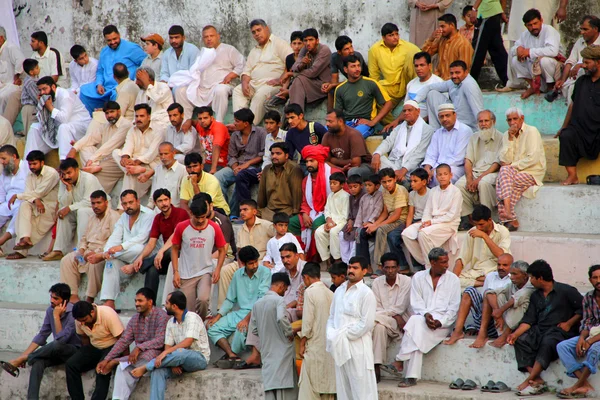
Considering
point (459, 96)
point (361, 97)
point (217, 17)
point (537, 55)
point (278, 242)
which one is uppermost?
point (217, 17)

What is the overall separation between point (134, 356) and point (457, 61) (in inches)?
200

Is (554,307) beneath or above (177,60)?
beneath

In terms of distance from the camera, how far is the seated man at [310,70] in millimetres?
13609

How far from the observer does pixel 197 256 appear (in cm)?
1141

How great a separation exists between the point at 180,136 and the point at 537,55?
4.65 metres

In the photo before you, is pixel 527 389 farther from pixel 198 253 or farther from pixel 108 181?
pixel 108 181

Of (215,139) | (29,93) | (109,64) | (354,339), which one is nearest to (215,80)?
(215,139)

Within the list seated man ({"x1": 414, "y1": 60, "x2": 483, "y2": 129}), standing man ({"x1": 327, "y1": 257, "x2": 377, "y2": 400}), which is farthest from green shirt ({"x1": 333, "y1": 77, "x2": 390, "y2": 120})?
standing man ({"x1": 327, "y1": 257, "x2": 377, "y2": 400})

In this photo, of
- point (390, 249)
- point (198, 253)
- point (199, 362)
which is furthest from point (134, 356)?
point (390, 249)

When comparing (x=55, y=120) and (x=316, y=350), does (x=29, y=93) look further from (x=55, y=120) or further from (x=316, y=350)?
(x=316, y=350)

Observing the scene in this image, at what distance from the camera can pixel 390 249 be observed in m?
11.2

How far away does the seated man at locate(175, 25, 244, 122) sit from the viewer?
1435cm

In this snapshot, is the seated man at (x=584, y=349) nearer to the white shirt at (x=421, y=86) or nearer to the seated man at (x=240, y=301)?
the seated man at (x=240, y=301)

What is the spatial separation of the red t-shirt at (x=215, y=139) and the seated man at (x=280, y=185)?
3.76 feet
